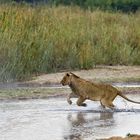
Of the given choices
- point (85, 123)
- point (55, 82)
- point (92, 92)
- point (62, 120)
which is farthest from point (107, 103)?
point (55, 82)

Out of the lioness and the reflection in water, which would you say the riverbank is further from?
the reflection in water

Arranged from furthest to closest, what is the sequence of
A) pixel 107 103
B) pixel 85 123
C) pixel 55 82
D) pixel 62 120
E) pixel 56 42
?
pixel 56 42 < pixel 55 82 < pixel 107 103 < pixel 62 120 < pixel 85 123

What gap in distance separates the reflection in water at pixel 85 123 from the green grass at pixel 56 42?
6.79 metres

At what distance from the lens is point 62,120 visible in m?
13.6

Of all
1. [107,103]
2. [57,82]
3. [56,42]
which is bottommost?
[57,82]

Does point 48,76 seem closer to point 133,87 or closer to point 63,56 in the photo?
point 63,56

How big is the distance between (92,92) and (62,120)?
234 cm

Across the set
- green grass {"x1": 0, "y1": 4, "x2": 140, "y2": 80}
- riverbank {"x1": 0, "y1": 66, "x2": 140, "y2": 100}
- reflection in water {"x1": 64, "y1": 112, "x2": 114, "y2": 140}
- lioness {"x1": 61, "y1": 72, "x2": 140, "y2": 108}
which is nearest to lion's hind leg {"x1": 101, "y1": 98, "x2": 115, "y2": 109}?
lioness {"x1": 61, "y1": 72, "x2": 140, "y2": 108}

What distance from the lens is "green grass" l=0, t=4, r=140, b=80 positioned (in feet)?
71.3

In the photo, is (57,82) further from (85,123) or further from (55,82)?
(85,123)

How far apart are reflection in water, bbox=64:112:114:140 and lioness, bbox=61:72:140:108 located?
66cm

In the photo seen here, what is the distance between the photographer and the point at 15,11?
78.0ft

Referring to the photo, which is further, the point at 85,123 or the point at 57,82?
the point at 57,82

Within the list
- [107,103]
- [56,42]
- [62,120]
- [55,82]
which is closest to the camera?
[62,120]
